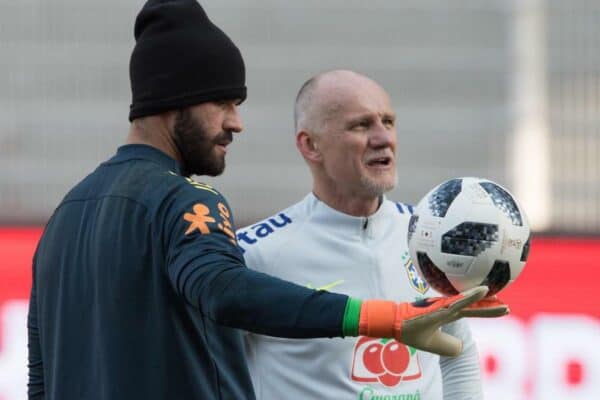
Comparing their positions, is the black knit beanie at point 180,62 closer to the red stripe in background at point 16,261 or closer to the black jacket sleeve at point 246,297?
the black jacket sleeve at point 246,297

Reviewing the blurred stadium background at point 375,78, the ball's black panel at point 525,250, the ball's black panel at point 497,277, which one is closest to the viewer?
the ball's black panel at point 497,277

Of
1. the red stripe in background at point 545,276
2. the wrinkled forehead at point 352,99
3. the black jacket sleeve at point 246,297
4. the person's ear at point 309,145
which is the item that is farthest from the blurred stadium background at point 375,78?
the black jacket sleeve at point 246,297

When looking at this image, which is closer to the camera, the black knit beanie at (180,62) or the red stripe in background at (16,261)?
the black knit beanie at (180,62)

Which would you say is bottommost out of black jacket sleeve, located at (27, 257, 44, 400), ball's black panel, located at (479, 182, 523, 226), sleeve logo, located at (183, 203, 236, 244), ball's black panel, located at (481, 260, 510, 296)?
black jacket sleeve, located at (27, 257, 44, 400)

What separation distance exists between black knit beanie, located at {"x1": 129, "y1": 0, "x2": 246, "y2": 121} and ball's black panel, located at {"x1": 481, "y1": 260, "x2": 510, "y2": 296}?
0.85m

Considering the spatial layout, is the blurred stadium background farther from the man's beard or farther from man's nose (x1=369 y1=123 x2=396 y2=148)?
the man's beard

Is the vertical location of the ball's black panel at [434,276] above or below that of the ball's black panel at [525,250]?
below

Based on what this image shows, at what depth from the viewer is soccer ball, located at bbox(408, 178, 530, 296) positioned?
3.50 meters

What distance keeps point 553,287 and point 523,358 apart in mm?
462

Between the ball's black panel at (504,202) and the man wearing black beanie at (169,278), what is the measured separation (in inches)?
23.0

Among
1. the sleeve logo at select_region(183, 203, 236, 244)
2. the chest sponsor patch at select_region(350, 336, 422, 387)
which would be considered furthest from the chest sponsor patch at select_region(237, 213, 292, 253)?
the sleeve logo at select_region(183, 203, 236, 244)

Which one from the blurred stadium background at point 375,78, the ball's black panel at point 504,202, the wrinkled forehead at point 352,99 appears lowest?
the ball's black panel at point 504,202

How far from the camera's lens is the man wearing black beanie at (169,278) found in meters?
3.00

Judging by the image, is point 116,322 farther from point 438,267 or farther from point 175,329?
point 438,267
